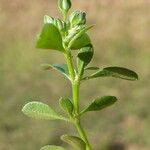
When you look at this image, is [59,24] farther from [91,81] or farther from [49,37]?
[91,81]

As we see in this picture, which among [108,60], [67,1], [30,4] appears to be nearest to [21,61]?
[108,60]

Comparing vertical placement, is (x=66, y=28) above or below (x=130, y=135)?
above

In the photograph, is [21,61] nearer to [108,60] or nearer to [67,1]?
[108,60]

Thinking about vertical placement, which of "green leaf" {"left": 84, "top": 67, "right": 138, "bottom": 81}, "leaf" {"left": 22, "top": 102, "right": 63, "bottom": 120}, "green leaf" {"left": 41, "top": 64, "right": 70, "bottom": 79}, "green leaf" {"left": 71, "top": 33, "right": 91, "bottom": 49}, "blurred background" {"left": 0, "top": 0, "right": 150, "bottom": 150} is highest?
"green leaf" {"left": 71, "top": 33, "right": 91, "bottom": 49}

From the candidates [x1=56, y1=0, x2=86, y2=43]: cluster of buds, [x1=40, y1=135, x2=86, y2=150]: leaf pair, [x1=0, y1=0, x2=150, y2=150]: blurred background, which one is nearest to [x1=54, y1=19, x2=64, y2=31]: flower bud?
[x1=56, y1=0, x2=86, y2=43]: cluster of buds

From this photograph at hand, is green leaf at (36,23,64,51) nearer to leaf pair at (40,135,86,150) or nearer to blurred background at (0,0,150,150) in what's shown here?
leaf pair at (40,135,86,150)

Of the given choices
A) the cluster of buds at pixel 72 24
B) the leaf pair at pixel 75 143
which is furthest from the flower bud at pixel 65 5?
the leaf pair at pixel 75 143
